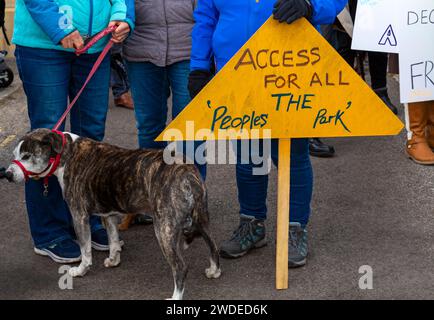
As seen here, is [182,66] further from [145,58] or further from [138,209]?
[138,209]

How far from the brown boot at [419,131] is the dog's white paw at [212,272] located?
2.60 meters

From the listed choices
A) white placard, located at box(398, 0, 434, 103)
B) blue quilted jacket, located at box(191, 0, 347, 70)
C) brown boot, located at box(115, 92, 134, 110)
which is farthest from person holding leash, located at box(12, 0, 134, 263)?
brown boot, located at box(115, 92, 134, 110)

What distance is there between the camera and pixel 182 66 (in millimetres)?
4824

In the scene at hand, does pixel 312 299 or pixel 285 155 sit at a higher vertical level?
pixel 285 155

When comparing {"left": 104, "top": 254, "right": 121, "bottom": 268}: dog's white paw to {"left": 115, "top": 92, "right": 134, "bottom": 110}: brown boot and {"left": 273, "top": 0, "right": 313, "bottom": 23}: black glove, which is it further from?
{"left": 115, "top": 92, "right": 134, "bottom": 110}: brown boot

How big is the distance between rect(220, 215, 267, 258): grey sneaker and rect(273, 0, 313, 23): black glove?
4.74ft

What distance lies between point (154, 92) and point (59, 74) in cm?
69

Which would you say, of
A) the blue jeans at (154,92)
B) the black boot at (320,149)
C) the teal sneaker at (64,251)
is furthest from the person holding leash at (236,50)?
the black boot at (320,149)

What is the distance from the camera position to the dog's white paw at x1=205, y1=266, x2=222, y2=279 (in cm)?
440

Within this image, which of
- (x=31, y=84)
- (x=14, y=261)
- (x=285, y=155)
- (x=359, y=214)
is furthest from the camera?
(x=359, y=214)

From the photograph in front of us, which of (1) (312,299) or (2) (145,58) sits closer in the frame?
(1) (312,299)

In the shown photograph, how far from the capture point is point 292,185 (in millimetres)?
4488

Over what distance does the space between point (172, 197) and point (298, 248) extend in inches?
37.4

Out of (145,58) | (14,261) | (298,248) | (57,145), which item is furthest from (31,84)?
(298,248)
